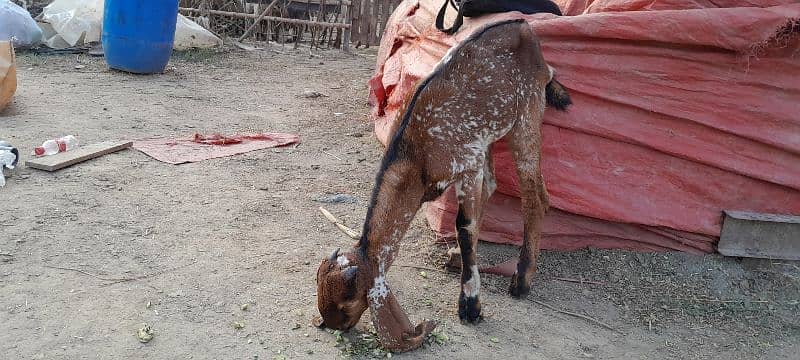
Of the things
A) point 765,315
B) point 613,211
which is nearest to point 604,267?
point 613,211

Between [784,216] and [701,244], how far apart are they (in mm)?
509

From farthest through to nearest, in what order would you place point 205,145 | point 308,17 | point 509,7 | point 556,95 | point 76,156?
point 308,17 < point 205,145 < point 76,156 < point 509,7 < point 556,95

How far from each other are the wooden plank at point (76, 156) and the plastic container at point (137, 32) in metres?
3.20

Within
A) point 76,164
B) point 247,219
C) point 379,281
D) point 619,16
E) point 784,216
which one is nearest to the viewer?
point 379,281

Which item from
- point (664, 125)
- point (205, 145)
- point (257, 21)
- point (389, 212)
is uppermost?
point (664, 125)

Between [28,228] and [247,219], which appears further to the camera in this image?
[247,219]

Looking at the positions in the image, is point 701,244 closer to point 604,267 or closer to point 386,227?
point 604,267

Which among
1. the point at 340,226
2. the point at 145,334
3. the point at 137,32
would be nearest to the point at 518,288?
the point at 340,226

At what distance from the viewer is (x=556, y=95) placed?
398cm

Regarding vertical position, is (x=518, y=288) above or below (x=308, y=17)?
below

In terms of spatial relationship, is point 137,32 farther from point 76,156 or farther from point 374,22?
point 374,22

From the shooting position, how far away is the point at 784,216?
13.6ft

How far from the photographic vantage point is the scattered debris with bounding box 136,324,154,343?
3164 millimetres

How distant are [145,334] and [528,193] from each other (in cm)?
212
